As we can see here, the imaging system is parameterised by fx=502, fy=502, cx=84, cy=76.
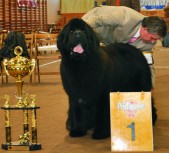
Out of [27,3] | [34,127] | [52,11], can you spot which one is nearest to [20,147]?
[34,127]

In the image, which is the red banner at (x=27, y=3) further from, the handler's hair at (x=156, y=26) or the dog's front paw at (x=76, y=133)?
the dog's front paw at (x=76, y=133)

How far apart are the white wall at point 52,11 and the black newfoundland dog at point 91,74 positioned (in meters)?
17.6

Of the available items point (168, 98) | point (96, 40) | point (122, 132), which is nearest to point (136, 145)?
point (122, 132)

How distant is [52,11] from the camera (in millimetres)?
21625

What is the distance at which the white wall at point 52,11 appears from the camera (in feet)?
69.8

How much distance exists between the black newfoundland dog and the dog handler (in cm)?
21

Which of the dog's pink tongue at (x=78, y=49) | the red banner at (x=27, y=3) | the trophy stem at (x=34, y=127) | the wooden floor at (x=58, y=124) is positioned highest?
the red banner at (x=27, y=3)

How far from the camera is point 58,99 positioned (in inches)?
237

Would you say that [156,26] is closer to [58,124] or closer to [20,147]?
[58,124]

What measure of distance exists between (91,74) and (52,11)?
1850 cm

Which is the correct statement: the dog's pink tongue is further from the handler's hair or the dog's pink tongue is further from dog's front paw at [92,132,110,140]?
the handler's hair

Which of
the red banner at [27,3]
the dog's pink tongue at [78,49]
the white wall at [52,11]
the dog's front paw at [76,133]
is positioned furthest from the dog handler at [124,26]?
the white wall at [52,11]

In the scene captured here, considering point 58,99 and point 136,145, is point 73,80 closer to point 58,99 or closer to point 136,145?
point 136,145

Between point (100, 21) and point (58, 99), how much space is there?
7.34 feet
